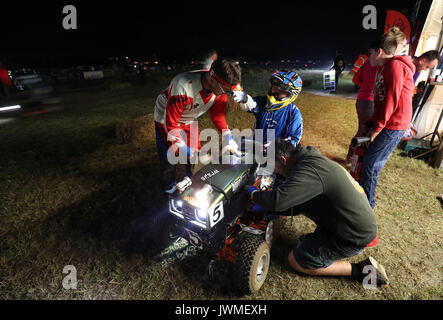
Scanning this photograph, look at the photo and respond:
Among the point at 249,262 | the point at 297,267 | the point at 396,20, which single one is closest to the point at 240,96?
the point at 249,262

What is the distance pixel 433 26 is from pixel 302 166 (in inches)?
298

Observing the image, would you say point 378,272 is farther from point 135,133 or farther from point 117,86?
point 117,86

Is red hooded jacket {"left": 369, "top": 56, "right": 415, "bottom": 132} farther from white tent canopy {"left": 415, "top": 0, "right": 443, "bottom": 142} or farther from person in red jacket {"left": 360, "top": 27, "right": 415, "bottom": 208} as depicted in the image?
white tent canopy {"left": 415, "top": 0, "right": 443, "bottom": 142}

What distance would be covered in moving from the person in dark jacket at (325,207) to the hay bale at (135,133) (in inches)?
199

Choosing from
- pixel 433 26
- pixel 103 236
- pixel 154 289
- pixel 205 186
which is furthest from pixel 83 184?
pixel 433 26

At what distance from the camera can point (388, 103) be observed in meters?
2.65

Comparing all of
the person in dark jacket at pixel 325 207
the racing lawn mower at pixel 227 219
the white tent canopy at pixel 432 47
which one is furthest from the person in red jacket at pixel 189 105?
the white tent canopy at pixel 432 47

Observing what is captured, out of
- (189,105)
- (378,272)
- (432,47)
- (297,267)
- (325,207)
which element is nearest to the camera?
(325,207)

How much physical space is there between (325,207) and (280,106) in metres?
1.55

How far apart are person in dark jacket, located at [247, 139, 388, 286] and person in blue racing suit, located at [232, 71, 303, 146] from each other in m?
0.88

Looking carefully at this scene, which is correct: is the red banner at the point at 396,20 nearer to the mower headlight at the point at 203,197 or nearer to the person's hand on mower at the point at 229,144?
the person's hand on mower at the point at 229,144

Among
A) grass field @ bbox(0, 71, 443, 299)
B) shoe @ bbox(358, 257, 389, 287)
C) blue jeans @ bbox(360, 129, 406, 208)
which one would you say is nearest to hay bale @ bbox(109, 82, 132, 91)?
grass field @ bbox(0, 71, 443, 299)

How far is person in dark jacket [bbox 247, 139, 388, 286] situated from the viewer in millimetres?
1920

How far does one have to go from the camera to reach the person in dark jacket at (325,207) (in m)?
1.92
